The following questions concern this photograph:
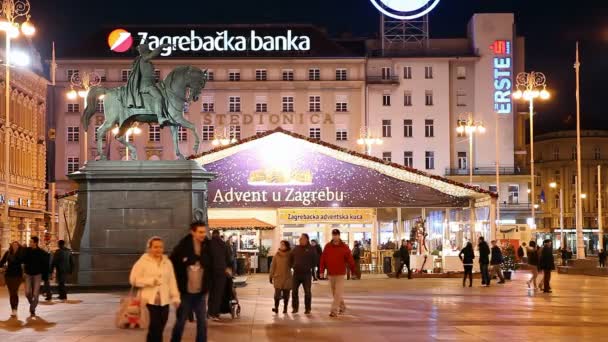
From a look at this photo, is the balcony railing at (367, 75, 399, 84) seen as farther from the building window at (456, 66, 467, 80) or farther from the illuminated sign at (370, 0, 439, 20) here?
the illuminated sign at (370, 0, 439, 20)

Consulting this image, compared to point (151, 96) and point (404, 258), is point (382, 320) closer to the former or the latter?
point (151, 96)

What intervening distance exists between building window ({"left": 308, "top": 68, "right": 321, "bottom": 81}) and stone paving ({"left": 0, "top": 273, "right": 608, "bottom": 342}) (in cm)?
6519

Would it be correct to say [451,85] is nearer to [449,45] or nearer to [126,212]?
[449,45]

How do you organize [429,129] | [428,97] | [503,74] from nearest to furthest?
[503,74] → [428,97] → [429,129]

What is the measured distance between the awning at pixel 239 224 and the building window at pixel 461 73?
52.3 meters

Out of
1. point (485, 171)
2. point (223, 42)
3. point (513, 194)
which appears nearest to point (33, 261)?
point (223, 42)

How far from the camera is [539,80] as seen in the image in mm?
51625

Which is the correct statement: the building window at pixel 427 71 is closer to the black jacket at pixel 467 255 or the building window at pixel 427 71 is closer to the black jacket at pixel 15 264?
the black jacket at pixel 467 255

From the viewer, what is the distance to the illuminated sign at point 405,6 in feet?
303

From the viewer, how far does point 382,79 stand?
3765 inches

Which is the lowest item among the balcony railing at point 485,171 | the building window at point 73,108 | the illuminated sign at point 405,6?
the balcony railing at point 485,171

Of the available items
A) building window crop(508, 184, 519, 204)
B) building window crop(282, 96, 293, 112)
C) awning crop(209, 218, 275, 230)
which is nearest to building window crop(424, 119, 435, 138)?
building window crop(508, 184, 519, 204)

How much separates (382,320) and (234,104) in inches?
2961

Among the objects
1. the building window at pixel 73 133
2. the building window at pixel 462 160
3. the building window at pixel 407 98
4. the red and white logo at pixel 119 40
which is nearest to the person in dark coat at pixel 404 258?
the building window at pixel 407 98
